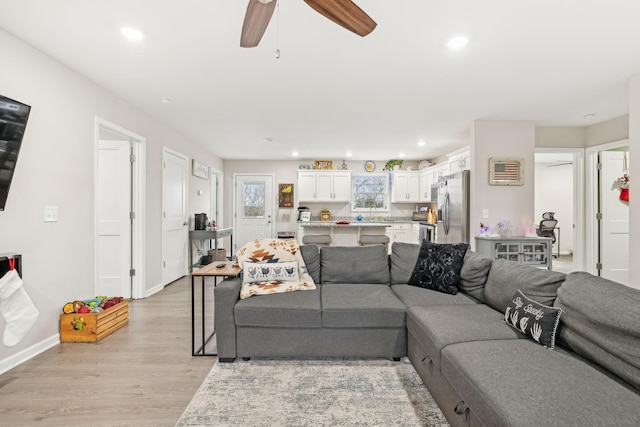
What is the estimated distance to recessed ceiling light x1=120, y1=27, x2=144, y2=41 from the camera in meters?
2.26

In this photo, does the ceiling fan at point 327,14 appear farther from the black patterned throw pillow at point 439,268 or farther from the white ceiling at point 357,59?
the black patterned throw pillow at point 439,268

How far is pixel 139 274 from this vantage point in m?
4.08

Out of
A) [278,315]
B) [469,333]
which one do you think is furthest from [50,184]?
[469,333]

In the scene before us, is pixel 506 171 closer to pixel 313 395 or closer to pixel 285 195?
pixel 313 395

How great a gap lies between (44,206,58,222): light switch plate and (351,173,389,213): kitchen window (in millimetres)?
6041

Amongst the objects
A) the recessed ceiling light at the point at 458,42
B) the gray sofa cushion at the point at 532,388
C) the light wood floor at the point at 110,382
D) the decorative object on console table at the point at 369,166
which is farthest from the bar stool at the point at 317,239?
the gray sofa cushion at the point at 532,388

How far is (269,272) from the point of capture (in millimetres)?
2746

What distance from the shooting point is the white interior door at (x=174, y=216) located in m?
4.72

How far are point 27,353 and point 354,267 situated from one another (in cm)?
278

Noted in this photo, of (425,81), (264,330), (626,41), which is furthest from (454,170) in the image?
(264,330)

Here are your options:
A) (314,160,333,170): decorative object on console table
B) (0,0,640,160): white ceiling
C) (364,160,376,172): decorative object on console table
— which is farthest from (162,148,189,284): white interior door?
(364,160,376,172): decorative object on console table

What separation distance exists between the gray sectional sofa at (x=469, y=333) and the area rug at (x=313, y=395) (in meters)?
0.09

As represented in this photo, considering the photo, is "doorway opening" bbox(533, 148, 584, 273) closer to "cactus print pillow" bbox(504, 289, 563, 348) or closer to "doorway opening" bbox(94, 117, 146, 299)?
"cactus print pillow" bbox(504, 289, 563, 348)

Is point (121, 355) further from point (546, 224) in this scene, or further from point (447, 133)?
point (546, 224)
